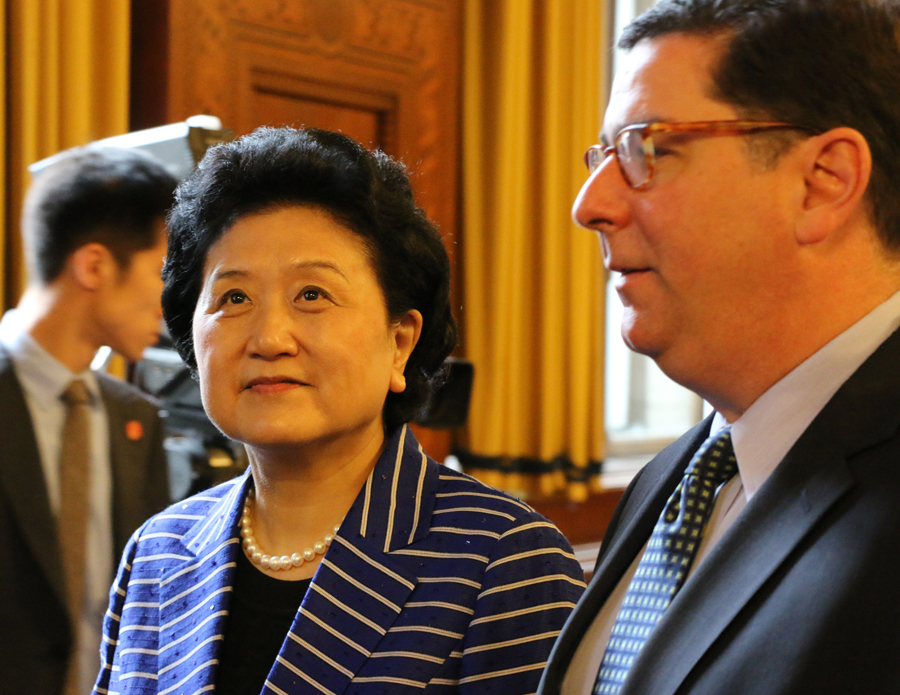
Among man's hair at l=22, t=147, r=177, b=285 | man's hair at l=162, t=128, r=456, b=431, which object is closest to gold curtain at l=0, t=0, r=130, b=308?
man's hair at l=22, t=147, r=177, b=285

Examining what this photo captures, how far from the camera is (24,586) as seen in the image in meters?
1.78

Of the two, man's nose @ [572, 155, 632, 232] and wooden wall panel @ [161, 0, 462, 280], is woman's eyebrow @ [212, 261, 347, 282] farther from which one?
wooden wall panel @ [161, 0, 462, 280]

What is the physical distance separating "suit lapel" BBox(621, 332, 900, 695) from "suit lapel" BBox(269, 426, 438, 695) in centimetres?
46

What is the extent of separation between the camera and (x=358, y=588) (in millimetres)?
1267

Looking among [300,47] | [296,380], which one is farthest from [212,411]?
[300,47]

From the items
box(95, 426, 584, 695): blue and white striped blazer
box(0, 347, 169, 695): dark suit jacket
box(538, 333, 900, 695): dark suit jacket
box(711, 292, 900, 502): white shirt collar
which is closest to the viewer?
box(538, 333, 900, 695): dark suit jacket

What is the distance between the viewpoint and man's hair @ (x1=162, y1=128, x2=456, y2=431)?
4.40 ft

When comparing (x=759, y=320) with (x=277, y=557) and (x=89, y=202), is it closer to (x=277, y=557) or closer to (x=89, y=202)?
(x=277, y=557)

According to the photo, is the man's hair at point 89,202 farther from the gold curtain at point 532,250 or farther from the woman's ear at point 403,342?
the gold curtain at point 532,250

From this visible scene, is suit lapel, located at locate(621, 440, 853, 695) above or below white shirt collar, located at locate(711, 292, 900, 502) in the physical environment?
below

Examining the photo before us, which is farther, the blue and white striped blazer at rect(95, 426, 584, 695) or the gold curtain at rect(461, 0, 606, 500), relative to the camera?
the gold curtain at rect(461, 0, 606, 500)

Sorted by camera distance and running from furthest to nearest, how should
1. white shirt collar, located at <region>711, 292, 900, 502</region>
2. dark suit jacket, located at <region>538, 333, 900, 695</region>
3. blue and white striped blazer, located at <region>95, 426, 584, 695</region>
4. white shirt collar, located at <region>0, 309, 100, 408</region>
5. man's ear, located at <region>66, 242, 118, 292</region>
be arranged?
1. man's ear, located at <region>66, 242, 118, 292</region>
2. white shirt collar, located at <region>0, 309, 100, 408</region>
3. blue and white striped blazer, located at <region>95, 426, 584, 695</region>
4. white shirt collar, located at <region>711, 292, 900, 502</region>
5. dark suit jacket, located at <region>538, 333, 900, 695</region>

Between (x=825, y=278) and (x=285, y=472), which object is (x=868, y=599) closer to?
(x=825, y=278)

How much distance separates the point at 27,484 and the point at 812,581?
157cm
